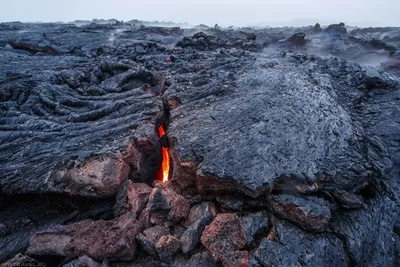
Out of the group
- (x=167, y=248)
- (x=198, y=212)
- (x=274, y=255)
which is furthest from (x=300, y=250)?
(x=167, y=248)

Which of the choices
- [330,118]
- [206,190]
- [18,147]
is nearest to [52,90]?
[18,147]

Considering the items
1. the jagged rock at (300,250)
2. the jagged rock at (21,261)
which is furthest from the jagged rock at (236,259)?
the jagged rock at (21,261)

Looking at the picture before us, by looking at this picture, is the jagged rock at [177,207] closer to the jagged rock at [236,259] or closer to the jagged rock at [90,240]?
the jagged rock at [90,240]

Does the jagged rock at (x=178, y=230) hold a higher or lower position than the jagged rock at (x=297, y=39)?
lower

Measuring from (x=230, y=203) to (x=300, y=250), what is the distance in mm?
1589

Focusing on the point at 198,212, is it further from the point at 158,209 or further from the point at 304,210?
the point at 304,210

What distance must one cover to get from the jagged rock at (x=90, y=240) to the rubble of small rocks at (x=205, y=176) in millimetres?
22

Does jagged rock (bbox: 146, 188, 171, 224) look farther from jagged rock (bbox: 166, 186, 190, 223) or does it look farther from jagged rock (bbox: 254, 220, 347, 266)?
jagged rock (bbox: 254, 220, 347, 266)

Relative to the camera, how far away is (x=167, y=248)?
14.5 feet

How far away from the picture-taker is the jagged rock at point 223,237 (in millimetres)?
4180

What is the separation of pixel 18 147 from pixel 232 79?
7719 mm

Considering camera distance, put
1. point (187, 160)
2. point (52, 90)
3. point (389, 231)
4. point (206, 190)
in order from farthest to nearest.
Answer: point (52, 90)
point (187, 160)
point (206, 190)
point (389, 231)

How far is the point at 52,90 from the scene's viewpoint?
32.0ft

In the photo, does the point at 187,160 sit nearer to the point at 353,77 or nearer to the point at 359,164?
the point at 359,164
